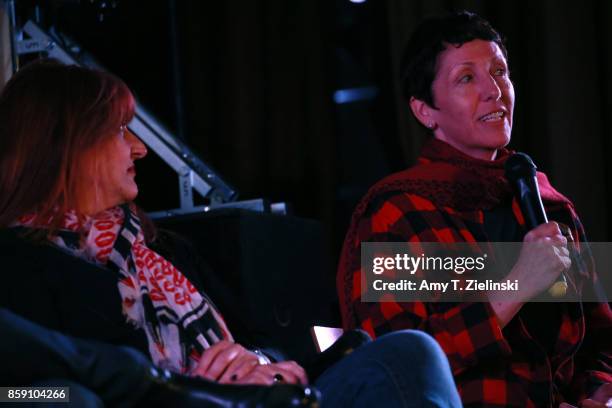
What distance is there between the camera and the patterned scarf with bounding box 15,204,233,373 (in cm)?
125

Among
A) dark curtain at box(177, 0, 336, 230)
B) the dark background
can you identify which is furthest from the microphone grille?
dark curtain at box(177, 0, 336, 230)

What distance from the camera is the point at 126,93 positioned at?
1.35 meters

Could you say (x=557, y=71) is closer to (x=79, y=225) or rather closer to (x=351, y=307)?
(x=351, y=307)

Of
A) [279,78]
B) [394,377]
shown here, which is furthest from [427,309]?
[279,78]

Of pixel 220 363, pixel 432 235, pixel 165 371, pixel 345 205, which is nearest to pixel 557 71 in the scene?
pixel 345 205

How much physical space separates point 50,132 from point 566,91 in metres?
1.53

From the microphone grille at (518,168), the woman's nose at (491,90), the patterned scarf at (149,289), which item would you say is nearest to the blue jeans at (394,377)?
the patterned scarf at (149,289)

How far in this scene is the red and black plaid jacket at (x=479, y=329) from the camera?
1336mm

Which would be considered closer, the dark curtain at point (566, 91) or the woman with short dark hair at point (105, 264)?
the woman with short dark hair at point (105, 264)

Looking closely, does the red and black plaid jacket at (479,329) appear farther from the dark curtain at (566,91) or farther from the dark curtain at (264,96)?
the dark curtain at (264,96)

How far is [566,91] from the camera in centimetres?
234

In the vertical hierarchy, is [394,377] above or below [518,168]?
below

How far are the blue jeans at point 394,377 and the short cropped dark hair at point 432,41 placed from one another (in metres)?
0.63

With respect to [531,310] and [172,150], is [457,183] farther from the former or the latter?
[172,150]
